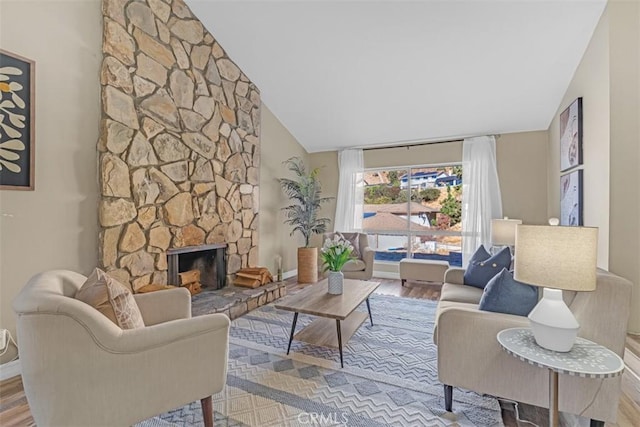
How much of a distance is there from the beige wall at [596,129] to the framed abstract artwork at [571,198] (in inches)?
2.5

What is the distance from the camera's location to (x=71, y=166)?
97.3 inches

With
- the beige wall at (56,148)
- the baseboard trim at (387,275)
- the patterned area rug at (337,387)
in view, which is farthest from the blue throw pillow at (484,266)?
the beige wall at (56,148)

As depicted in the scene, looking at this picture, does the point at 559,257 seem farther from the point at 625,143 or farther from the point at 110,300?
the point at 625,143

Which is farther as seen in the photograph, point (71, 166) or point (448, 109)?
point (448, 109)

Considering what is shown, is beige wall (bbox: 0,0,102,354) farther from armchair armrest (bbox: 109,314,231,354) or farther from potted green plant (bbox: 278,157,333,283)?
potted green plant (bbox: 278,157,333,283)

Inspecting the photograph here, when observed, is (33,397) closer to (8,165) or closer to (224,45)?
(8,165)

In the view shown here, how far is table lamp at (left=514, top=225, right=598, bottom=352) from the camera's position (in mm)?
1241

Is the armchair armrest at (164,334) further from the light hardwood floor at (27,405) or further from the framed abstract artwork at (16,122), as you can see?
the framed abstract artwork at (16,122)

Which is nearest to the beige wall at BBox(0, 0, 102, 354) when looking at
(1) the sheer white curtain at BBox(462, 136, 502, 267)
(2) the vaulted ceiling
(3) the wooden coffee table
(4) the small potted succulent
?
(2) the vaulted ceiling

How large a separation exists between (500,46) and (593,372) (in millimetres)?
3359

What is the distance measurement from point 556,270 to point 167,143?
347cm

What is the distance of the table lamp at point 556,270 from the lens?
1241mm

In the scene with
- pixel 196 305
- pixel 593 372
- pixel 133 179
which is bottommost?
pixel 196 305

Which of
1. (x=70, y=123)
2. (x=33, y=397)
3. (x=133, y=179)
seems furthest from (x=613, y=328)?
(x=70, y=123)
